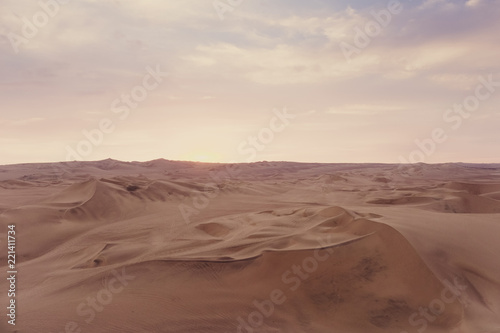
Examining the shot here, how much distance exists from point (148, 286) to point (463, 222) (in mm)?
4095

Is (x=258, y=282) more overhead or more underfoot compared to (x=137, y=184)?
more underfoot

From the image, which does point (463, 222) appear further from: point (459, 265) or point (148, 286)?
point (148, 286)

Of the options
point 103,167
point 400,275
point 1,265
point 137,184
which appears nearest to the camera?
point 400,275

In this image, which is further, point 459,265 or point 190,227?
point 190,227

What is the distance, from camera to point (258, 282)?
345cm

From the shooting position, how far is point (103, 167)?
3734 centimetres

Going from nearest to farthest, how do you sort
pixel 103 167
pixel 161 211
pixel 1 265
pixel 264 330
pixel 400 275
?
pixel 264 330 < pixel 400 275 < pixel 1 265 < pixel 161 211 < pixel 103 167

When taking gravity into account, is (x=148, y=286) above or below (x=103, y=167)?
below

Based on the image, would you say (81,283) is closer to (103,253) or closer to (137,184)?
(103,253)

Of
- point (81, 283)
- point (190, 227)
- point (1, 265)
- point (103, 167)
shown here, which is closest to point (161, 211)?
point (190, 227)

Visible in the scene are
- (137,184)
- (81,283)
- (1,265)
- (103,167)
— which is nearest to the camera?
(81,283)

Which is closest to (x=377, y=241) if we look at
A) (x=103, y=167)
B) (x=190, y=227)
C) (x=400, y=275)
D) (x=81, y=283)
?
(x=400, y=275)

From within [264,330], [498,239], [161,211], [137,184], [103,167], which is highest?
[103,167]

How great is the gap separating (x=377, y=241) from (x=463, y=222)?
2091mm
